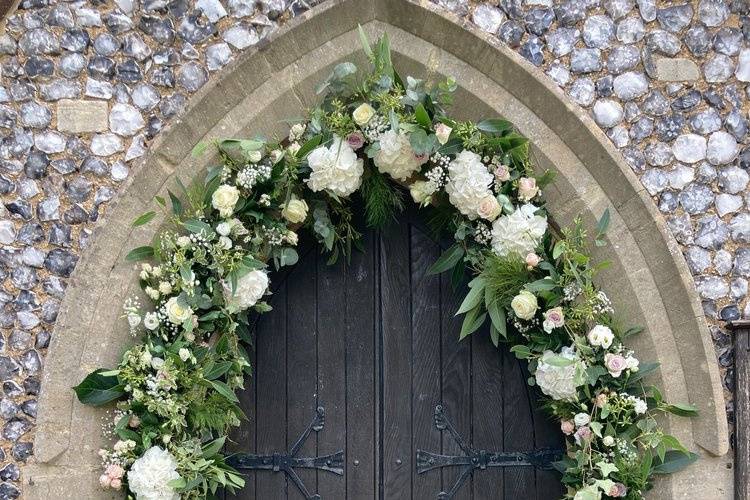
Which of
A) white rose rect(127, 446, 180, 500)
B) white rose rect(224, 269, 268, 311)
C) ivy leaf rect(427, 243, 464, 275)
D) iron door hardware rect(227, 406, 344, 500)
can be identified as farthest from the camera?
iron door hardware rect(227, 406, 344, 500)

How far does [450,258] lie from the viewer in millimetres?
2727

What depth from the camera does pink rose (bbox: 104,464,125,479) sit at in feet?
8.16

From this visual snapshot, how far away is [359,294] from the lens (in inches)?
114

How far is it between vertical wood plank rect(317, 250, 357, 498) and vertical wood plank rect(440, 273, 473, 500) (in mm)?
327

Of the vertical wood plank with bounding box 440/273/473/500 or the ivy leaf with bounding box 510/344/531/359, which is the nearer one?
the ivy leaf with bounding box 510/344/531/359

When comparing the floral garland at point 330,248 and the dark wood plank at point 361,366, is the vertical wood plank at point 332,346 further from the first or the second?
the floral garland at point 330,248

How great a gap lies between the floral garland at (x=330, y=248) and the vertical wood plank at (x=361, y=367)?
254 mm

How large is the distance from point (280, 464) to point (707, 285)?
152cm

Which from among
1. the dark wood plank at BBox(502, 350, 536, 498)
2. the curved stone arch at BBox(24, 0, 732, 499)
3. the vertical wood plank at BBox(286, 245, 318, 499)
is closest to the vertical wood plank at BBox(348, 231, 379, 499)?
the vertical wood plank at BBox(286, 245, 318, 499)

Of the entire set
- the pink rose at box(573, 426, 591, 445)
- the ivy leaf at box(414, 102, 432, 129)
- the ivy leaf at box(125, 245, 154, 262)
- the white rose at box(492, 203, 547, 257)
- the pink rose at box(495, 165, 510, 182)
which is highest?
the ivy leaf at box(414, 102, 432, 129)

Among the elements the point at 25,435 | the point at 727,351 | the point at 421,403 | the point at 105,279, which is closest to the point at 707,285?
the point at 727,351

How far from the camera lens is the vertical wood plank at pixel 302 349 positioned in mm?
2883

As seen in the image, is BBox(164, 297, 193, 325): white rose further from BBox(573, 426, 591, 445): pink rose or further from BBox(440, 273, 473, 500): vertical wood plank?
BBox(573, 426, 591, 445): pink rose

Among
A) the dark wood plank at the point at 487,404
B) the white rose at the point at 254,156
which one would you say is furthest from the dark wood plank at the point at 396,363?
the white rose at the point at 254,156
